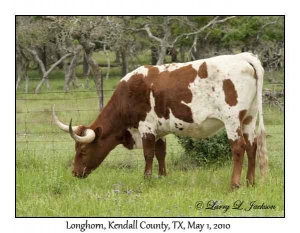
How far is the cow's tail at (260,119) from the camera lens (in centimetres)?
730

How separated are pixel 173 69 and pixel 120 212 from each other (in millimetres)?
2459

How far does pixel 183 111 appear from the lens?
7652 millimetres

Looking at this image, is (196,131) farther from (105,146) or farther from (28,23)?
(28,23)

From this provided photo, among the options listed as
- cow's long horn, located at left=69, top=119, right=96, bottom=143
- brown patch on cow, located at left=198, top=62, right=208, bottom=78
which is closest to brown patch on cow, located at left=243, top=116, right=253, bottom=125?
brown patch on cow, located at left=198, top=62, right=208, bottom=78

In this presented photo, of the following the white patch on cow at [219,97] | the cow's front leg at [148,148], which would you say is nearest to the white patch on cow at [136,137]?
the cow's front leg at [148,148]

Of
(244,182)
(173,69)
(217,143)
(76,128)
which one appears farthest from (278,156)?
(76,128)

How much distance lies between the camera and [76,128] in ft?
27.9

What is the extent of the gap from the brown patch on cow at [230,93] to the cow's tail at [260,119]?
351 millimetres

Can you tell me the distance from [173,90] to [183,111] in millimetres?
341

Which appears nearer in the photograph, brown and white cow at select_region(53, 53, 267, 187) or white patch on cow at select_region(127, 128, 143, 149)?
brown and white cow at select_region(53, 53, 267, 187)

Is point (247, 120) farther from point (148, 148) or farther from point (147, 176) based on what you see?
point (147, 176)

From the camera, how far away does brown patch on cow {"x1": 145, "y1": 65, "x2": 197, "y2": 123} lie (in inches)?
299

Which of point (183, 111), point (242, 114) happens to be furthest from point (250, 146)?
point (183, 111)

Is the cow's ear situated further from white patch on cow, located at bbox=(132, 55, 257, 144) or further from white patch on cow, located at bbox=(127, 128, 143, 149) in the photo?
white patch on cow, located at bbox=(132, 55, 257, 144)
